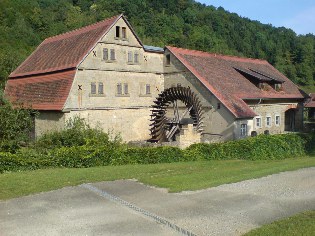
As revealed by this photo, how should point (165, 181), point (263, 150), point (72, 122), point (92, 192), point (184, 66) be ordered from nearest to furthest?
point (92, 192) → point (165, 181) → point (263, 150) → point (72, 122) → point (184, 66)

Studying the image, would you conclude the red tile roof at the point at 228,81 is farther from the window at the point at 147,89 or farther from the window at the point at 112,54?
the window at the point at 112,54

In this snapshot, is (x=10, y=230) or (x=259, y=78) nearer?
(x=10, y=230)

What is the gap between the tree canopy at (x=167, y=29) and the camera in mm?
63834

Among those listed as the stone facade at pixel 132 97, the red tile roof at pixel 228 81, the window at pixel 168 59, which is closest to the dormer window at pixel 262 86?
the red tile roof at pixel 228 81

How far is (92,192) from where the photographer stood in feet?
40.5

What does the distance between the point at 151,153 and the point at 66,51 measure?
14.6 metres

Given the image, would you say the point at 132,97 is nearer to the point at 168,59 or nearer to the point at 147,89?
the point at 147,89

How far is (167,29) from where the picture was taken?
299ft

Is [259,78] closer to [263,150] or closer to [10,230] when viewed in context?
[263,150]

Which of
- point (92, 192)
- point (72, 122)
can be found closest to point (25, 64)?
point (72, 122)

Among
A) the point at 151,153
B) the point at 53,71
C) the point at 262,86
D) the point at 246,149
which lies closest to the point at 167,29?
the point at 262,86

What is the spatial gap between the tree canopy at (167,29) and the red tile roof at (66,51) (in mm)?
4670

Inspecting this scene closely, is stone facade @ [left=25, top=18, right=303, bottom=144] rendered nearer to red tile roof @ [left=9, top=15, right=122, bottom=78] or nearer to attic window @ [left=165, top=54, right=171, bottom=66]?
attic window @ [left=165, top=54, right=171, bottom=66]

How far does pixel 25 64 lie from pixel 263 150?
23.2m
